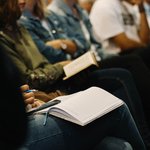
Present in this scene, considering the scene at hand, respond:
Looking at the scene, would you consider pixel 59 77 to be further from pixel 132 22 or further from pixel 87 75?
pixel 132 22

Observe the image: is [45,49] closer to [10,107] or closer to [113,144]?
[113,144]

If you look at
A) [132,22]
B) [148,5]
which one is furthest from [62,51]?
[148,5]

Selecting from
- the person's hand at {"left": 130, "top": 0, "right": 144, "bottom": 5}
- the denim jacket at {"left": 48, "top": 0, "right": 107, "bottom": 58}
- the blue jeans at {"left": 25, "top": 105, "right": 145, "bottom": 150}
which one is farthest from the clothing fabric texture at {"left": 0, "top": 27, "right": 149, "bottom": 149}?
the person's hand at {"left": 130, "top": 0, "right": 144, "bottom": 5}

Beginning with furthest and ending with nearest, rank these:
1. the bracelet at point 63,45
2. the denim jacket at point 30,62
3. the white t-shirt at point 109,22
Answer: the white t-shirt at point 109,22, the bracelet at point 63,45, the denim jacket at point 30,62

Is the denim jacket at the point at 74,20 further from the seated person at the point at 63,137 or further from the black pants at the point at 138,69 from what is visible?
the seated person at the point at 63,137

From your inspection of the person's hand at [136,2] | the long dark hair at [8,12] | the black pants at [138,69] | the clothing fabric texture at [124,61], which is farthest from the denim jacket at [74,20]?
the long dark hair at [8,12]

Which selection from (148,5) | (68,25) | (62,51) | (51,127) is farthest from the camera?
(148,5)

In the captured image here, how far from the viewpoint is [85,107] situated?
1.13 m

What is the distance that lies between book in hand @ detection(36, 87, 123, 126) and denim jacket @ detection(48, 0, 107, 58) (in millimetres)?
1043

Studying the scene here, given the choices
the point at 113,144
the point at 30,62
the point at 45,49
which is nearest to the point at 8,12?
the point at 30,62

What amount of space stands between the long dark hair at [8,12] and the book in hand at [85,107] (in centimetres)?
61

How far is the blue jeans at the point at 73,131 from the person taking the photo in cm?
106

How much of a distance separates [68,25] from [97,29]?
0.79 ft

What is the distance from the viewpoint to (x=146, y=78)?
5.85 ft
